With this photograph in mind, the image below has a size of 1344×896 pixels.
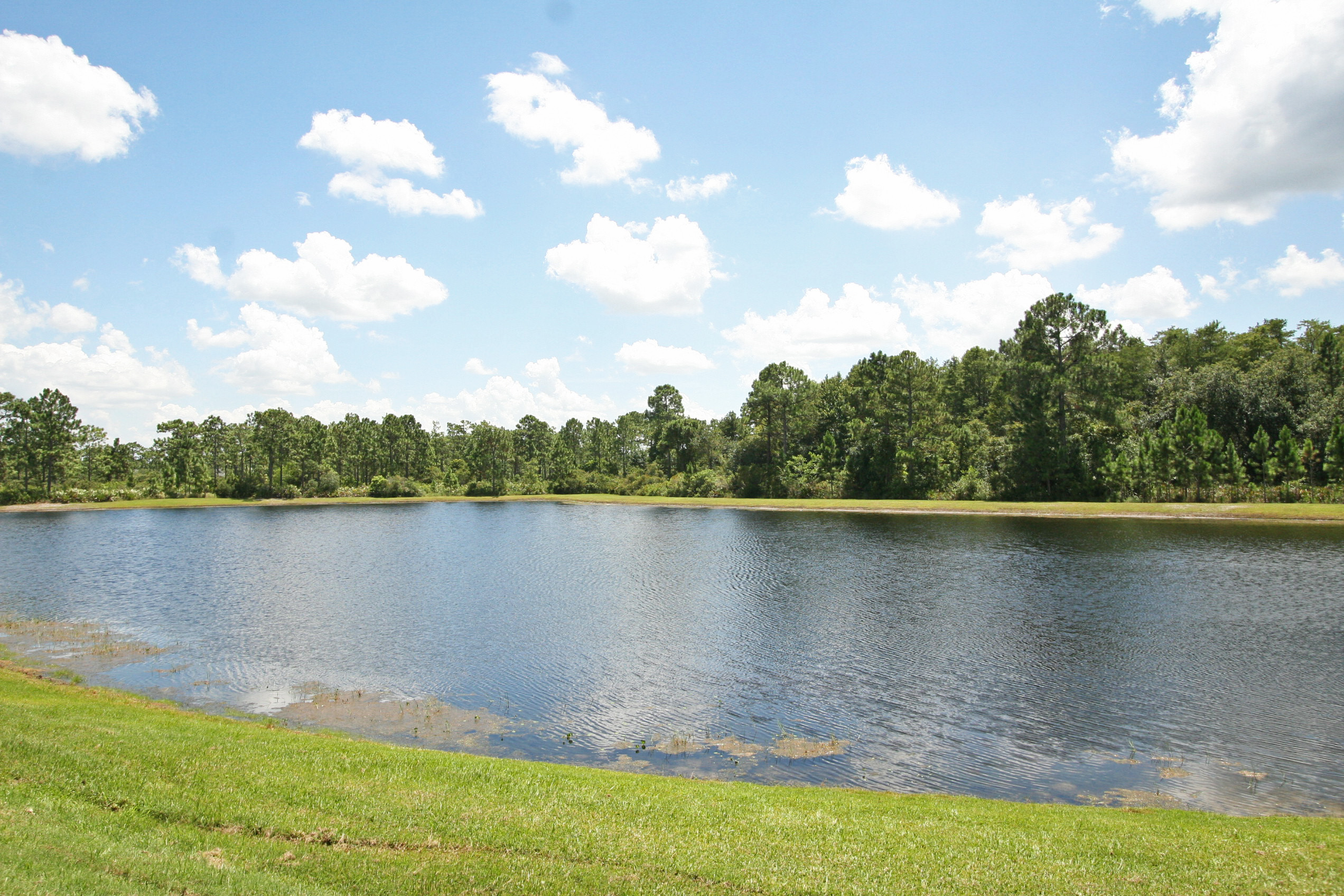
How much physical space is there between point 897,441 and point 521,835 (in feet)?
314

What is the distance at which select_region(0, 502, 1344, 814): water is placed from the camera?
53.3 feet

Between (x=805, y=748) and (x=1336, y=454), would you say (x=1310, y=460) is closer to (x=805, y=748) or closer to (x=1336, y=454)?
(x=1336, y=454)

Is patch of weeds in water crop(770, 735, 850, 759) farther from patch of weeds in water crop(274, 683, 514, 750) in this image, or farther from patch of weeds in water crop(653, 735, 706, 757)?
patch of weeds in water crop(274, 683, 514, 750)

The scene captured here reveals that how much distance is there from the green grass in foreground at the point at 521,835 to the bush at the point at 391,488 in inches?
5000

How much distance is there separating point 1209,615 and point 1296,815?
1898 cm

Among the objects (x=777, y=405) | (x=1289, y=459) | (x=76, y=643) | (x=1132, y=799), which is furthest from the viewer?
(x=777, y=405)

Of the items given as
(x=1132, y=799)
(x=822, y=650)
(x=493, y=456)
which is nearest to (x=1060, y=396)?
(x=822, y=650)

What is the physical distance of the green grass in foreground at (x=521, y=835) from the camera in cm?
832

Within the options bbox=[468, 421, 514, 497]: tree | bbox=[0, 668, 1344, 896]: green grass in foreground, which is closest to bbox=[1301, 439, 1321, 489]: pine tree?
bbox=[0, 668, 1344, 896]: green grass in foreground

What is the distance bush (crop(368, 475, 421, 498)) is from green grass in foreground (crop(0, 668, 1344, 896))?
12699cm

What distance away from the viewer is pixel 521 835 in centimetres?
971

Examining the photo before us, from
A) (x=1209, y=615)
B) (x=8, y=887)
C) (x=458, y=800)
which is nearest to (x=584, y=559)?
(x=1209, y=615)

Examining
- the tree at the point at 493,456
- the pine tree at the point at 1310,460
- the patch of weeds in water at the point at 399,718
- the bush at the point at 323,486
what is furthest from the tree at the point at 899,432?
the bush at the point at 323,486

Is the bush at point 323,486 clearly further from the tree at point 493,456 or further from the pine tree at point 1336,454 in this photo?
the pine tree at point 1336,454
